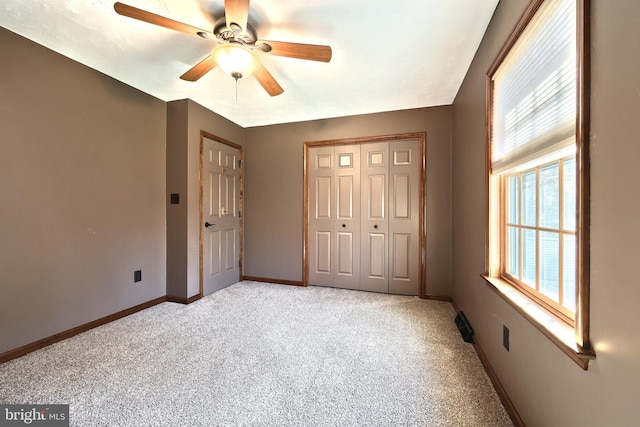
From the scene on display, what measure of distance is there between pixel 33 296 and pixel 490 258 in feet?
11.5

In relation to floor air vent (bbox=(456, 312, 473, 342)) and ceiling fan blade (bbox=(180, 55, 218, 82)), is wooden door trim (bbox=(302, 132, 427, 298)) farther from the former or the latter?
ceiling fan blade (bbox=(180, 55, 218, 82))

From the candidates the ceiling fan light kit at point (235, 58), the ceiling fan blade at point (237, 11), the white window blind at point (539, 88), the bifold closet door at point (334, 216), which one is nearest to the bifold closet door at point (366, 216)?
the bifold closet door at point (334, 216)

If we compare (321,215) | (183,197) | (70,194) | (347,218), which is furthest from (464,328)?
(70,194)

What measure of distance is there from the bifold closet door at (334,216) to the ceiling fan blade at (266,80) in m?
1.52

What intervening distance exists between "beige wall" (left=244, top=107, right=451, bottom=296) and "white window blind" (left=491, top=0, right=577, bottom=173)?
1.59 metres

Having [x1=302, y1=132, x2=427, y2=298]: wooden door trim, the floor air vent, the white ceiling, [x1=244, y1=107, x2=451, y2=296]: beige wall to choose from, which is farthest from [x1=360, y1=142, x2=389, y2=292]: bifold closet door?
the floor air vent

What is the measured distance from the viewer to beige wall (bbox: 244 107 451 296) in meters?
3.19

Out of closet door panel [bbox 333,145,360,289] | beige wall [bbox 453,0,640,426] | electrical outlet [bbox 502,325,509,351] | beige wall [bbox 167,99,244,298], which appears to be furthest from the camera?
closet door panel [bbox 333,145,360,289]

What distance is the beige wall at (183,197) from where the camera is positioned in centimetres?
306

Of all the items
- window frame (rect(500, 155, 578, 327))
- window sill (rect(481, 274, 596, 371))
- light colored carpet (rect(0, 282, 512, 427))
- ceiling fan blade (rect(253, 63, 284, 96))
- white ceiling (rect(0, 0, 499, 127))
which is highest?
white ceiling (rect(0, 0, 499, 127))

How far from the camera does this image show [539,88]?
1.20m

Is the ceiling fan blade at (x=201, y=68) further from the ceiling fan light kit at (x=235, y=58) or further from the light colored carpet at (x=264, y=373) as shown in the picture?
the light colored carpet at (x=264, y=373)

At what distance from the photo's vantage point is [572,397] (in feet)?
3.01

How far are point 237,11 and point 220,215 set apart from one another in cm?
263
